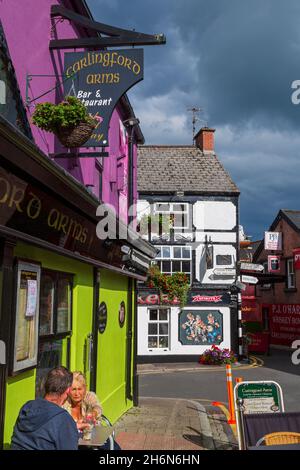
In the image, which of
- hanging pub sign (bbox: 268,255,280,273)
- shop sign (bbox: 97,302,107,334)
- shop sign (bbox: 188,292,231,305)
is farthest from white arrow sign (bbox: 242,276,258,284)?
shop sign (bbox: 97,302,107,334)

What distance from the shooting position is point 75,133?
6172 millimetres

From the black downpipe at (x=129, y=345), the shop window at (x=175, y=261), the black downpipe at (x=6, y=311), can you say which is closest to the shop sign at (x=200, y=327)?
the shop window at (x=175, y=261)

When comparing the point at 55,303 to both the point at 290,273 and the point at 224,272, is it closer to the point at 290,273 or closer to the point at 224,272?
the point at 224,272

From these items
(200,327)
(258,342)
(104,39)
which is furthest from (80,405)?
(258,342)

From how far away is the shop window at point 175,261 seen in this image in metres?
22.4

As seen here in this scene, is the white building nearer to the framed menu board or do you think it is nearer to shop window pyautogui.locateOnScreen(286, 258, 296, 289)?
shop window pyautogui.locateOnScreen(286, 258, 296, 289)

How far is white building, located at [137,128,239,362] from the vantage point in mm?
21828

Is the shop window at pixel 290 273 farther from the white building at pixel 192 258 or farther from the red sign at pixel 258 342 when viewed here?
the white building at pixel 192 258

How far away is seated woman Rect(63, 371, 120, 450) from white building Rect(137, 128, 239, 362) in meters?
16.2
